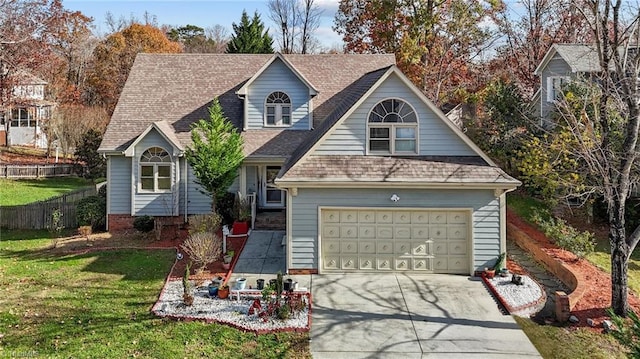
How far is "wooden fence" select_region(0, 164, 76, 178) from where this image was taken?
32125 millimetres

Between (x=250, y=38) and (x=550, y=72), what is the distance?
78.6 ft

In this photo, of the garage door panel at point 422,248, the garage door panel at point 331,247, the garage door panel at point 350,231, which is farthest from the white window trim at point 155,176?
the garage door panel at point 422,248

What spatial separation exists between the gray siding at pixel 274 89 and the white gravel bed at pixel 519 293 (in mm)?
10883

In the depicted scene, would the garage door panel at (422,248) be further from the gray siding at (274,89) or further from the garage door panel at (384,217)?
the gray siding at (274,89)

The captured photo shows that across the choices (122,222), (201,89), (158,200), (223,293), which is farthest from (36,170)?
(223,293)

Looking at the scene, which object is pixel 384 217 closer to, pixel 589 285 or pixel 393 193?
pixel 393 193

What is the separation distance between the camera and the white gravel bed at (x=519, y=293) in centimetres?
1115

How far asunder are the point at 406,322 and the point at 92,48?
47.3m

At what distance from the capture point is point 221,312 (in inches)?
419

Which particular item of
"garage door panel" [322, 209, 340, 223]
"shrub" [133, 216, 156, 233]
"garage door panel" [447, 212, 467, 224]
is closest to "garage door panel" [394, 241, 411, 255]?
"garage door panel" [447, 212, 467, 224]

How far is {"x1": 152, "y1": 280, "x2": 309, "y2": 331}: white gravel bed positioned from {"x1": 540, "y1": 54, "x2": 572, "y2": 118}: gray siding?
19201 millimetres

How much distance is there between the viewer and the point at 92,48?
46500 mm

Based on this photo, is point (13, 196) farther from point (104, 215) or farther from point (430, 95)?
point (430, 95)

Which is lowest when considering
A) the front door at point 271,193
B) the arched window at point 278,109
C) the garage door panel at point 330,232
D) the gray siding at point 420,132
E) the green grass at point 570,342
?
the green grass at point 570,342
